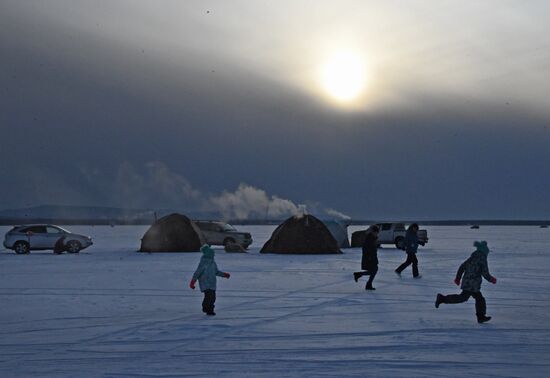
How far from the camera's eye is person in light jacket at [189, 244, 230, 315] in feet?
44.9

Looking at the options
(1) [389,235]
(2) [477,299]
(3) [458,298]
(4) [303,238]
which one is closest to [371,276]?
(3) [458,298]

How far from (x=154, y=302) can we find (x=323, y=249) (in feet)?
73.8

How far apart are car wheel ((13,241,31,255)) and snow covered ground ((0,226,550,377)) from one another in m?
16.0

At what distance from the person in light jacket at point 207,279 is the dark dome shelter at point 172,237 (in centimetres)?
2476

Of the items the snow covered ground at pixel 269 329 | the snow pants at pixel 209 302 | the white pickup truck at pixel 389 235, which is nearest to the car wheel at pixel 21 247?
the snow covered ground at pixel 269 329

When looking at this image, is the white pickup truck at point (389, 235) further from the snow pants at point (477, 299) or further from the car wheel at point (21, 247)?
the snow pants at point (477, 299)

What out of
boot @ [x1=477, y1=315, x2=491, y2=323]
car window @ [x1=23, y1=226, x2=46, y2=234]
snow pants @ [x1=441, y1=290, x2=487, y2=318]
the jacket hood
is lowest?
boot @ [x1=477, y1=315, x2=491, y2=323]

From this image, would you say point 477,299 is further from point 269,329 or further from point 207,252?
point 207,252

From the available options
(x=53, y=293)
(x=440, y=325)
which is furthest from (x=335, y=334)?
(x=53, y=293)

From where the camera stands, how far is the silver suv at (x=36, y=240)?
122ft

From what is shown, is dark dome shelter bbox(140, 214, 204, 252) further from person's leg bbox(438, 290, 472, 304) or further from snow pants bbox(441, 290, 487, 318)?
snow pants bbox(441, 290, 487, 318)

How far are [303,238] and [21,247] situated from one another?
15102 mm

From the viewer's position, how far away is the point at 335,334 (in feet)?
37.2

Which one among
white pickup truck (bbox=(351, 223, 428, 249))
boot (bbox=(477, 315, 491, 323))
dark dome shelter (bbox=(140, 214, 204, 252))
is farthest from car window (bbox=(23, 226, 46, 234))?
boot (bbox=(477, 315, 491, 323))
